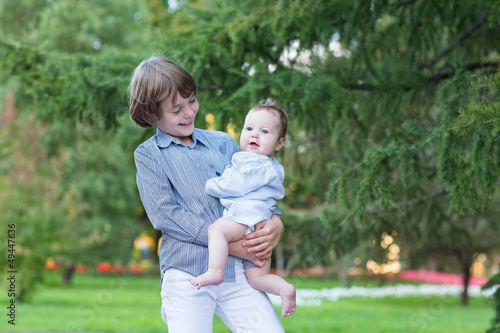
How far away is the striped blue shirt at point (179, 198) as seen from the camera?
2.60m

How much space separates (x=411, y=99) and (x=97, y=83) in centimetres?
245

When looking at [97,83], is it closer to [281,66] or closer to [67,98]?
[67,98]

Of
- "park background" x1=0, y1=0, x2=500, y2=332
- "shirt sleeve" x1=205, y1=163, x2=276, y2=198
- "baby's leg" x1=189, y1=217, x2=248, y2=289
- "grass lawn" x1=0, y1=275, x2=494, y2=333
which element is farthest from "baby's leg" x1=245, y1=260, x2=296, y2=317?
"grass lawn" x1=0, y1=275, x2=494, y2=333

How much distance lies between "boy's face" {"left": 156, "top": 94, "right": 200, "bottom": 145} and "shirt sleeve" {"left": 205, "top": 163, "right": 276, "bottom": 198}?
247mm

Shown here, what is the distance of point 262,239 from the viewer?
2631 mm

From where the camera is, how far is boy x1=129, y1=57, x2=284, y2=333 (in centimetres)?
259

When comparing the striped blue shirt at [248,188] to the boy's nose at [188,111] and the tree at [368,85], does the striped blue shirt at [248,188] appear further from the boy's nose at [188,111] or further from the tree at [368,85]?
the tree at [368,85]

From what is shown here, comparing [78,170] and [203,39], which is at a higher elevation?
[203,39]

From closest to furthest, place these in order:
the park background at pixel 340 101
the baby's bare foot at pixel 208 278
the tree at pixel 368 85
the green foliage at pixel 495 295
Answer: the baby's bare foot at pixel 208 278
the tree at pixel 368 85
the park background at pixel 340 101
the green foliage at pixel 495 295

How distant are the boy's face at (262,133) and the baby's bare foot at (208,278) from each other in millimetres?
545

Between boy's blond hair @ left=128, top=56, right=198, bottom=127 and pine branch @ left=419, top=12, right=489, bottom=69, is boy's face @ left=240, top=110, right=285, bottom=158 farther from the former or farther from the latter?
pine branch @ left=419, top=12, right=489, bottom=69

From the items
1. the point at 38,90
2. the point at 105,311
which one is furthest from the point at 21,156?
the point at 38,90

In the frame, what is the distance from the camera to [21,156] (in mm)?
15438

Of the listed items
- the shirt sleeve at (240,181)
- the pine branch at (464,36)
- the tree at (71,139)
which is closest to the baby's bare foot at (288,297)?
the shirt sleeve at (240,181)
